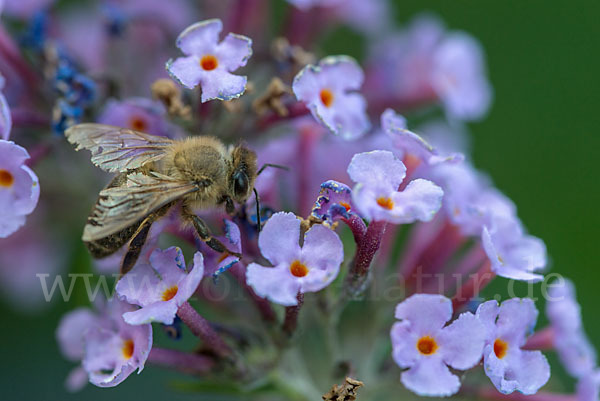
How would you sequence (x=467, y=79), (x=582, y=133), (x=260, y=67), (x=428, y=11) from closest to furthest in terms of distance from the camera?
1. (x=260, y=67)
2. (x=467, y=79)
3. (x=582, y=133)
4. (x=428, y=11)

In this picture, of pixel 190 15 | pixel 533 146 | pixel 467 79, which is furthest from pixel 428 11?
pixel 190 15

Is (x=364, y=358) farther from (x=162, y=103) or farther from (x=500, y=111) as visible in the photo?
(x=500, y=111)

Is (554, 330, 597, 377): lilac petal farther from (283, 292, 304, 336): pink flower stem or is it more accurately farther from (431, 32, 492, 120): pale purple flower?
(431, 32, 492, 120): pale purple flower

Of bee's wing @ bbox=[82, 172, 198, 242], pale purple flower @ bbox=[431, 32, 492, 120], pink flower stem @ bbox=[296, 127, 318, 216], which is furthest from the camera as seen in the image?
pale purple flower @ bbox=[431, 32, 492, 120]

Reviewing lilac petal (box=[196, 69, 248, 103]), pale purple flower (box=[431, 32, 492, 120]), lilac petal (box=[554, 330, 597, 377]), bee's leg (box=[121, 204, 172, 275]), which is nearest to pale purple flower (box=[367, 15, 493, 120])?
pale purple flower (box=[431, 32, 492, 120])

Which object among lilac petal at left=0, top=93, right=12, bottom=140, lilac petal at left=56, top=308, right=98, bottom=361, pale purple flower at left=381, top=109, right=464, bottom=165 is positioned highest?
pale purple flower at left=381, top=109, right=464, bottom=165

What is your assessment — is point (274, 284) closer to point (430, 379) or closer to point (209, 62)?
point (430, 379)

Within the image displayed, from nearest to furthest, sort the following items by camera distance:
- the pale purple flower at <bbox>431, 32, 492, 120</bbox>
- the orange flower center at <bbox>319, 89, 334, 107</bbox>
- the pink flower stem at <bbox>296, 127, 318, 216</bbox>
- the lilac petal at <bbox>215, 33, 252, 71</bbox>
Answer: the lilac petal at <bbox>215, 33, 252, 71</bbox>, the orange flower center at <bbox>319, 89, 334, 107</bbox>, the pink flower stem at <bbox>296, 127, 318, 216</bbox>, the pale purple flower at <bbox>431, 32, 492, 120</bbox>
